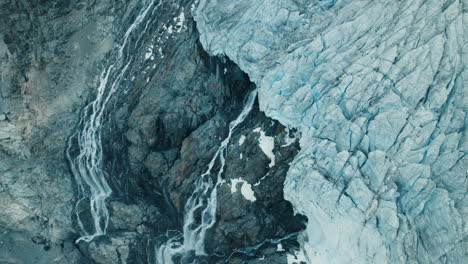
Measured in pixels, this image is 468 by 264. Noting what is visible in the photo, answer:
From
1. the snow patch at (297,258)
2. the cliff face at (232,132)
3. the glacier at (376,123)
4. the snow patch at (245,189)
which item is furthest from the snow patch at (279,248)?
the snow patch at (245,189)

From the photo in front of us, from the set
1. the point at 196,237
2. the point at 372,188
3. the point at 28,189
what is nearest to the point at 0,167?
the point at 28,189

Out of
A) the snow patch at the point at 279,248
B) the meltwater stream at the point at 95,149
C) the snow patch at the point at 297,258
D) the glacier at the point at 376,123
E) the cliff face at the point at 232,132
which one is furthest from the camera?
the meltwater stream at the point at 95,149

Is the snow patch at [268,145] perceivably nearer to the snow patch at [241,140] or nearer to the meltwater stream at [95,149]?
the snow patch at [241,140]

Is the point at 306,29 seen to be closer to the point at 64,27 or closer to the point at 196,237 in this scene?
the point at 196,237

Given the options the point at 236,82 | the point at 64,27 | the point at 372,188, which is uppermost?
the point at 64,27

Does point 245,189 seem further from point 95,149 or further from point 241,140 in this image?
point 95,149

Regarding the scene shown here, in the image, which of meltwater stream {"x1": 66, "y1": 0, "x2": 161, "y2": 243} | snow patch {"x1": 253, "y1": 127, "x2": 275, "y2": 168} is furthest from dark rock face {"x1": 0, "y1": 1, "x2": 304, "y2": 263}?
meltwater stream {"x1": 66, "y1": 0, "x2": 161, "y2": 243}
